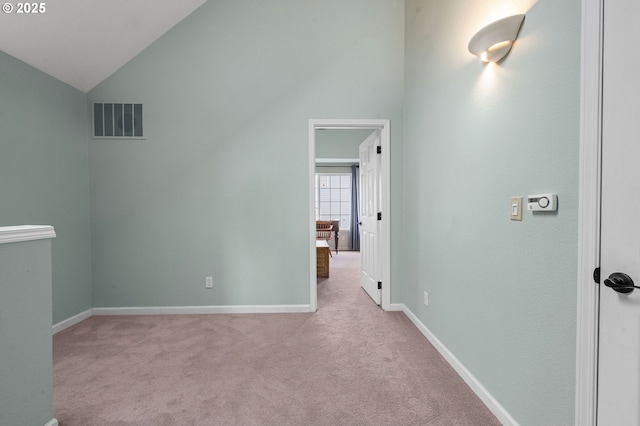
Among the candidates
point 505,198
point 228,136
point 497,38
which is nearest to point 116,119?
point 228,136

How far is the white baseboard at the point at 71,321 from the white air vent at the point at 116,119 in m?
1.86

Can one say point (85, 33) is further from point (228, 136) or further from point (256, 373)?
point (256, 373)

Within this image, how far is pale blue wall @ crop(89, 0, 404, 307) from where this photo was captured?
3.36 m

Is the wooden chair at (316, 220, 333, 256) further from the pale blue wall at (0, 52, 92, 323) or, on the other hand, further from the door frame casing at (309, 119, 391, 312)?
the pale blue wall at (0, 52, 92, 323)

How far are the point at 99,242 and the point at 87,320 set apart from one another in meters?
0.80

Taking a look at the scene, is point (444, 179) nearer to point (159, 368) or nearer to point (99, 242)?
point (159, 368)

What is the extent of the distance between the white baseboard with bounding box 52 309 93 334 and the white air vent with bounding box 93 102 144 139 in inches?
73.2

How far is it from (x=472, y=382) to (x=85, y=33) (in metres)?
4.01

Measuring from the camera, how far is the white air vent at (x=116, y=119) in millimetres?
3354

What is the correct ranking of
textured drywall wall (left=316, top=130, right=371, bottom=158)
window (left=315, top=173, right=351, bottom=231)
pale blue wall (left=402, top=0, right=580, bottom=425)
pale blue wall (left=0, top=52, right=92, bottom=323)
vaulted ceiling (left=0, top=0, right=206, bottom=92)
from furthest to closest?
window (left=315, top=173, right=351, bottom=231), textured drywall wall (left=316, top=130, right=371, bottom=158), pale blue wall (left=0, top=52, right=92, bottom=323), vaulted ceiling (left=0, top=0, right=206, bottom=92), pale blue wall (left=402, top=0, right=580, bottom=425)

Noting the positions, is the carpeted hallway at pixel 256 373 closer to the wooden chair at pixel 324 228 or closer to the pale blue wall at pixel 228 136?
the pale blue wall at pixel 228 136

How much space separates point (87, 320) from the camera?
327 centimetres

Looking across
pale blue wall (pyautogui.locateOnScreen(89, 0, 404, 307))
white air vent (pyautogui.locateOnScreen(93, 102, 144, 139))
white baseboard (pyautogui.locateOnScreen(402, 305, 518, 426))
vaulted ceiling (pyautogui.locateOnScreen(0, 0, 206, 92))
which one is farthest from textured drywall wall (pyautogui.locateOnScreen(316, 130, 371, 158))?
white baseboard (pyautogui.locateOnScreen(402, 305, 518, 426))

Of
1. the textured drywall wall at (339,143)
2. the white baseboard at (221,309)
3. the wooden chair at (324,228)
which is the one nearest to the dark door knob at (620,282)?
the white baseboard at (221,309)
